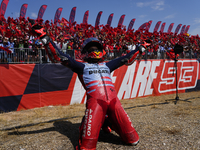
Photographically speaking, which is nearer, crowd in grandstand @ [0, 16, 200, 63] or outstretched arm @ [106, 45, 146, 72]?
outstretched arm @ [106, 45, 146, 72]

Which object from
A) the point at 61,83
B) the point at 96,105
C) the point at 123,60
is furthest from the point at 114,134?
the point at 61,83

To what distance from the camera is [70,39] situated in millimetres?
10562

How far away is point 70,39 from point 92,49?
7.17 meters

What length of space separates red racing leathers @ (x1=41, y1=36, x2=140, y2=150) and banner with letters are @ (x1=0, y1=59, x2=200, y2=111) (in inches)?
177

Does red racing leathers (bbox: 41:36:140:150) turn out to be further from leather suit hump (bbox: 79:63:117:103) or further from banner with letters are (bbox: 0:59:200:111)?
banner with letters are (bbox: 0:59:200:111)

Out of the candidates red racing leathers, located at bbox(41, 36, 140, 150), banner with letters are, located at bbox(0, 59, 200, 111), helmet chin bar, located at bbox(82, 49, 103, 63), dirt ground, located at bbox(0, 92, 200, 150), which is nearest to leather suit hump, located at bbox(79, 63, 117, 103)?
red racing leathers, located at bbox(41, 36, 140, 150)

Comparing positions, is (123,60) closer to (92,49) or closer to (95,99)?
(92,49)

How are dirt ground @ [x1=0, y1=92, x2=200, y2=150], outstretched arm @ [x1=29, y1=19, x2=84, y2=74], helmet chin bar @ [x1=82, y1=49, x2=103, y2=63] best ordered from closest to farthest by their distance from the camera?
1. outstretched arm @ [x1=29, y1=19, x2=84, y2=74]
2. dirt ground @ [x1=0, y1=92, x2=200, y2=150]
3. helmet chin bar @ [x1=82, y1=49, x2=103, y2=63]

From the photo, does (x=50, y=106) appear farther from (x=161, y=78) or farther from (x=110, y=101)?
(x=161, y=78)

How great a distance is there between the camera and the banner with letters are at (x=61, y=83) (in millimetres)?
7062

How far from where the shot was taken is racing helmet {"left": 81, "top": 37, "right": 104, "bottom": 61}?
376cm

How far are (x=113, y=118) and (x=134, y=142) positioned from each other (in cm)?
62

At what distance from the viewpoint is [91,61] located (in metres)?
3.85

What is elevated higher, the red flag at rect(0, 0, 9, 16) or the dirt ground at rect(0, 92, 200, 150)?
the red flag at rect(0, 0, 9, 16)
